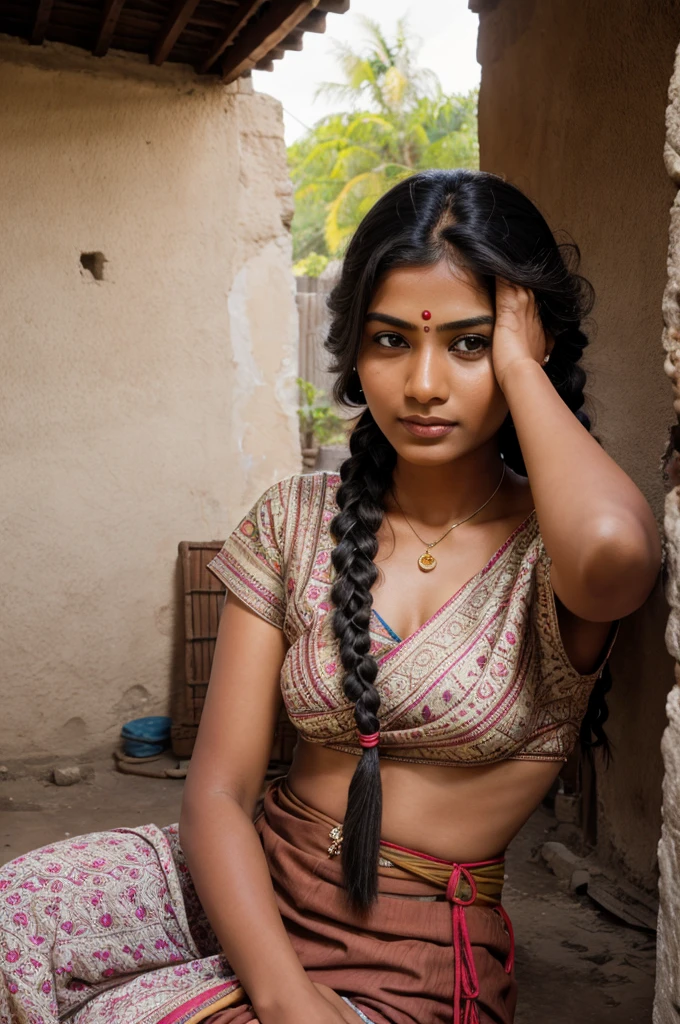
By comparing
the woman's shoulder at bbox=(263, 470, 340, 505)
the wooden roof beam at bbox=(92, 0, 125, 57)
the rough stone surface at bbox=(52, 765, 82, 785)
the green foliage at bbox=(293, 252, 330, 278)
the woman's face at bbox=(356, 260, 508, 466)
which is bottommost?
the rough stone surface at bbox=(52, 765, 82, 785)

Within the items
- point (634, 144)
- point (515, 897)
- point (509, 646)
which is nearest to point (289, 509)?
point (509, 646)

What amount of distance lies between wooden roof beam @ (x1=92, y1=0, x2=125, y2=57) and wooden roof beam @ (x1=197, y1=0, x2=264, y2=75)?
1.44 ft

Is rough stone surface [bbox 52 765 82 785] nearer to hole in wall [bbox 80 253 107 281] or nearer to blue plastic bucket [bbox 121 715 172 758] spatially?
blue plastic bucket [bbox 121 715 172 758]

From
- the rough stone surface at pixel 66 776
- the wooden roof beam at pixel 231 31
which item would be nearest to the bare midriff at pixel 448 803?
the rough stone surface at pixel 66 776

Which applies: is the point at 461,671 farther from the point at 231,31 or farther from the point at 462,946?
the point at 231,31

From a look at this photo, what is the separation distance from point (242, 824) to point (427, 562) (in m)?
0.51

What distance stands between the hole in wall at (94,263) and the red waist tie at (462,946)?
3716 mm

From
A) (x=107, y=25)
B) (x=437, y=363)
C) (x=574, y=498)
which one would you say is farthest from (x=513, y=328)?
(x=107, y=25)

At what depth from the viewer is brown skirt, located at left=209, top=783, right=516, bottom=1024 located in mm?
1409

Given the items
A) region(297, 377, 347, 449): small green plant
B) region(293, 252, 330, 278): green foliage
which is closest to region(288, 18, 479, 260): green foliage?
region(293, 252, 330, 278): green foliage

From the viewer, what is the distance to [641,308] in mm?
2455

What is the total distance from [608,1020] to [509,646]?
1.36 meters

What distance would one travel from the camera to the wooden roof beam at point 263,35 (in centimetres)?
398

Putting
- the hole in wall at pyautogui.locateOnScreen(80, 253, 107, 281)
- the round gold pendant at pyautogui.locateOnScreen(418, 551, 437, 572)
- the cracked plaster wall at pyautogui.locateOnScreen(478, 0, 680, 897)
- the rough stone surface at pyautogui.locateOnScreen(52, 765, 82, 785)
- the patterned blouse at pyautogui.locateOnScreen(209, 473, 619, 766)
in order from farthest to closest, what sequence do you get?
the hole in wall at pyautogui.locateOnScreen(80, 253, 107, 281) < the rough stone surface at pyautogui.locateOnScreen(52, 765, 82, 785) < the cracked plaster wall at pyautogui.locateOnScreen(478, 0, 680, 897) < the round gold pendant at pyautogui.locateOnScreen(418, 551, 437, 572) < the patterned blouse at pyautogui.locateOnScreen(209, 473, 619, 766)
